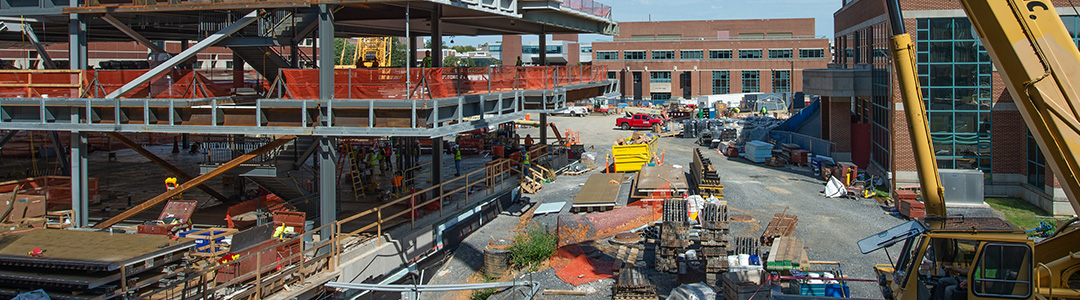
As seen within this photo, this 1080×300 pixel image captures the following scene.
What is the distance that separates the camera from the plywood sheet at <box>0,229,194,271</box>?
14.2 m

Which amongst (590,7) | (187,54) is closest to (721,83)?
(590,7)

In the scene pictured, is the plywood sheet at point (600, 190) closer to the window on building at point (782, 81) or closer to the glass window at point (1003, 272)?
the glass window at point (1003, 272)

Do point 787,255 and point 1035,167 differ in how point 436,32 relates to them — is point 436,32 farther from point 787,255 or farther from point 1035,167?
point 1035,167

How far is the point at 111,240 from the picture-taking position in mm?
15914

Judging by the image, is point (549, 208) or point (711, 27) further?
point (711, 27)

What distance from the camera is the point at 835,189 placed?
28.2m

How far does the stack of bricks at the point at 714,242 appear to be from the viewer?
56.9 feet

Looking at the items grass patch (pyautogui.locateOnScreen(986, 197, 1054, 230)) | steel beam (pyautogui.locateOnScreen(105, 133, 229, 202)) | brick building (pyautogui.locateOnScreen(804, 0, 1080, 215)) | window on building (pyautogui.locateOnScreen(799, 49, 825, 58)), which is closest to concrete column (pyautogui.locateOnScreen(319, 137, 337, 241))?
steel beam (pyautogui.locateOnScreen(105, 133, 229, 202))

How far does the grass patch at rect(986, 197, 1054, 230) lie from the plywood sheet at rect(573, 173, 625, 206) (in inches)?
499

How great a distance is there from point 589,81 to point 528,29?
12.3ft

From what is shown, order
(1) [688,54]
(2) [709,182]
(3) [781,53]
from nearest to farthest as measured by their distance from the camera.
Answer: (2) [709,182], (3) [781,53], (1) [688,54]

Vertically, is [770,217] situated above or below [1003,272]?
below

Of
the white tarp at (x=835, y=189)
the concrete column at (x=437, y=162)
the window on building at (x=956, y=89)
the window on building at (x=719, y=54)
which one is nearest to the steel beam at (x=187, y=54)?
the concrete column at (x=437, y=162)

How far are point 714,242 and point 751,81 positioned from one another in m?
75.5
